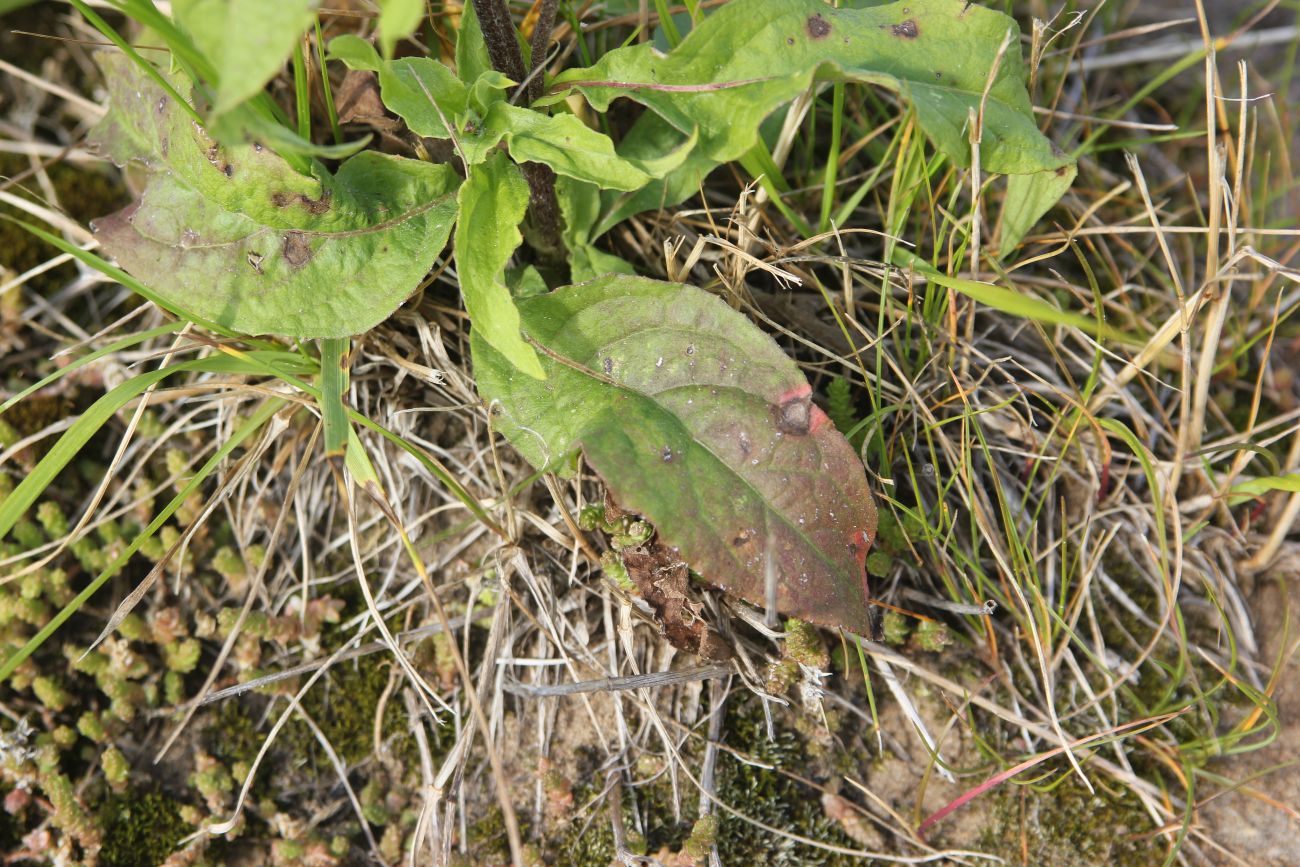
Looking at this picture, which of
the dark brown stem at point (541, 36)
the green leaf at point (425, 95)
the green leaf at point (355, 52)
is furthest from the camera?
the dark brown stem at point (541, 36)

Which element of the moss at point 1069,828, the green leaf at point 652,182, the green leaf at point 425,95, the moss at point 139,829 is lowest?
the moss at point 1069,828

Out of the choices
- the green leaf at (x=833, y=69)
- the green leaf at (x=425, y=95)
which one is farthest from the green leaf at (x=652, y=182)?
the green leaf at (x=425, y=95)

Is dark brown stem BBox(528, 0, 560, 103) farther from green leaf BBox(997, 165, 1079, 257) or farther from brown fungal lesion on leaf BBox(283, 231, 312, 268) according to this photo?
green leaf BBox(997, 165, 1079, 257)

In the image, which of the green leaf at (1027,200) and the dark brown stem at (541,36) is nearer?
the dark brown stem at (541,36)

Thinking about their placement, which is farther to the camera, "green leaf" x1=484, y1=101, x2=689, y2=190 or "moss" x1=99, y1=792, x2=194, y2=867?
"moss" x1=99, y1=792, x2=194, y2=867

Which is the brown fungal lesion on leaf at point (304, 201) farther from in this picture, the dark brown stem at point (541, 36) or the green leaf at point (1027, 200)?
the green leaf at point (1027, 200)

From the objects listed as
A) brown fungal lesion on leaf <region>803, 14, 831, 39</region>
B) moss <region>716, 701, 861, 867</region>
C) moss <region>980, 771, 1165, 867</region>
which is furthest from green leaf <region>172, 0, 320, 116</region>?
moss <region>980, 771, 1165, 867</region>

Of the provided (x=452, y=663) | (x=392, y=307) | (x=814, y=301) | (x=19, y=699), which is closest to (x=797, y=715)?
(x=452, y=663)
